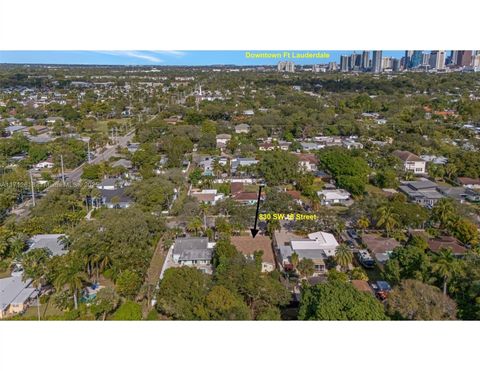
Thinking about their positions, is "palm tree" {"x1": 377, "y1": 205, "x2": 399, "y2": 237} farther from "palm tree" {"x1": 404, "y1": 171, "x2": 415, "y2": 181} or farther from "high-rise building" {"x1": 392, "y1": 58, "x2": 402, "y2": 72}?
"high-rise building" {"x1": 392, "y1": 58, "x2": 402, "y2": 72}

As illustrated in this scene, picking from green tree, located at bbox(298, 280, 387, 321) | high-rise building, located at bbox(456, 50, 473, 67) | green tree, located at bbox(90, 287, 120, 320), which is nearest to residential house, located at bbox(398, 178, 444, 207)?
green tree, located at bbox(298, 280, 387, 321)

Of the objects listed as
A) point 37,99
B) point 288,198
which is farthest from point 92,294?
point 37,99

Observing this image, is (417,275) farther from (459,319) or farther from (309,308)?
(309,308)

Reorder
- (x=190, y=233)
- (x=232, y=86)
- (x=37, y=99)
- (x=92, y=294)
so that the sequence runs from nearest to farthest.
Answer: (x=92, y=294), (x=190, y=233), (x=37, y=99), (x=232, y=86)

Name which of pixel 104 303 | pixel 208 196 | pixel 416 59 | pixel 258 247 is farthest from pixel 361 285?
pixel 416 59

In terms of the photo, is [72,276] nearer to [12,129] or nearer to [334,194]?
[334,194]

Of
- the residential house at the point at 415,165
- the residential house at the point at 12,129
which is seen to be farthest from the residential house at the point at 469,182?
the residential house at the point at 12,129

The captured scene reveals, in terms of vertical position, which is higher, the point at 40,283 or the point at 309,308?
the point at 309,308
